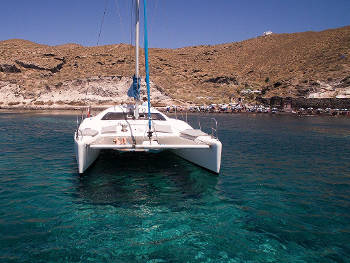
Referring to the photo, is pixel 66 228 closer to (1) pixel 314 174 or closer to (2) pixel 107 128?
(2) pixel 107 128

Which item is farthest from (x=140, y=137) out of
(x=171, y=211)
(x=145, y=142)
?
(x=171, y=211)

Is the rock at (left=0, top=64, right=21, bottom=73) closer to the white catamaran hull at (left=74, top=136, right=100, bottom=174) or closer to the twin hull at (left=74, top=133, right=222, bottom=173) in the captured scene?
the twin hull at (left=74, top=133, right=222, bottom=173)

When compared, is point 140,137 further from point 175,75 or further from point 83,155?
point 175,75

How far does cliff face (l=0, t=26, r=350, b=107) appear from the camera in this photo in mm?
58844

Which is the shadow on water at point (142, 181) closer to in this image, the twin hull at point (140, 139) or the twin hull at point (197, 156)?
the twin hull at point (197, 156)

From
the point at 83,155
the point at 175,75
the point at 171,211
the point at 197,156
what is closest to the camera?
the point at 171,211

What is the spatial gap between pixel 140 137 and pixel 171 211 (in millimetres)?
4031

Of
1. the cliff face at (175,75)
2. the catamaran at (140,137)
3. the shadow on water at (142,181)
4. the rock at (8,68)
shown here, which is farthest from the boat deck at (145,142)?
the rock at (8,68)

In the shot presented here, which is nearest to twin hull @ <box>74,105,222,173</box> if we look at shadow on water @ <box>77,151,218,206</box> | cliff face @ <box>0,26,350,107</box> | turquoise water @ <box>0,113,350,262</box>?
shadow on water @ <box>77,151,218,206</box>

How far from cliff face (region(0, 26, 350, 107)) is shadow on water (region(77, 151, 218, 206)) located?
47.1 m

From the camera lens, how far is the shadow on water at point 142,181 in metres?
7.38

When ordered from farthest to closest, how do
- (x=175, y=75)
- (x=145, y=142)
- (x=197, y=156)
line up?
(x=175, y=75), (x=197, y=156), (x=145, y=142)

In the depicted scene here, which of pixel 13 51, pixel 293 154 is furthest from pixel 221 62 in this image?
pixel 293 154

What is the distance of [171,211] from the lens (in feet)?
21.6
